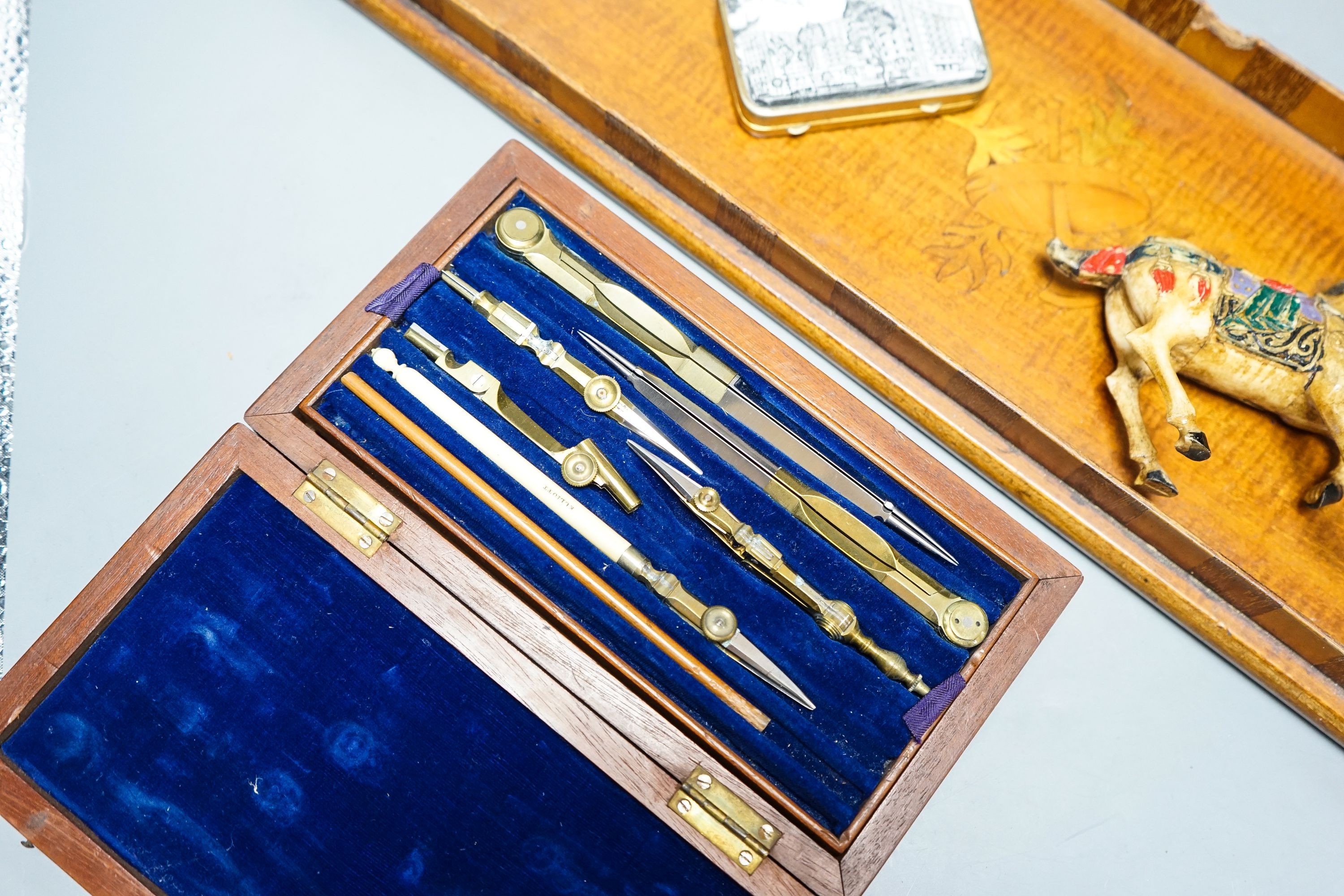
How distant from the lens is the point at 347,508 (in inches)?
85.4

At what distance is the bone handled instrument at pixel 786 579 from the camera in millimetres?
2188

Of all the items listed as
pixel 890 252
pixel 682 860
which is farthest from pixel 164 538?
pixel 890 252

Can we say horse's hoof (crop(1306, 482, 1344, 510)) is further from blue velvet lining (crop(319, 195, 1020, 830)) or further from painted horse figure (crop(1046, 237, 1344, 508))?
blue velvet lining (crop(319, 195, 1020, 830))

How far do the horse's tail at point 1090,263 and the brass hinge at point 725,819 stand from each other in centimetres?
143

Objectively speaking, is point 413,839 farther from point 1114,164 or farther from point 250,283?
point 1114,164

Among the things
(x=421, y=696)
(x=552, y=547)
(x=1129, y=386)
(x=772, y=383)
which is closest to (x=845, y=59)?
(x=772, y=383)

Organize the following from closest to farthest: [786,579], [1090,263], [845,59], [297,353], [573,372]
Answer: [786,579] < [573,372] < [1090,263] < [845,59] < [297,353]

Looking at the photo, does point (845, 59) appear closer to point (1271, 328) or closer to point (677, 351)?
point (677, 351)

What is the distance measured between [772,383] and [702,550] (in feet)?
1.24

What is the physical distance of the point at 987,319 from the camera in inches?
104

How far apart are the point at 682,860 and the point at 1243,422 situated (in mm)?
1646

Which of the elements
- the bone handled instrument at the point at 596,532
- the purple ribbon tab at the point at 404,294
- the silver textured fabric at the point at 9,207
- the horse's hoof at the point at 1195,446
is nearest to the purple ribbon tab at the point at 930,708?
the bone handled instrument at the point at 596,532

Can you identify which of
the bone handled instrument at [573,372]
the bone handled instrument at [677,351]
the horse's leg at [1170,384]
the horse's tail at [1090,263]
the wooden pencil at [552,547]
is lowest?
the wooden pencil at [552,547]

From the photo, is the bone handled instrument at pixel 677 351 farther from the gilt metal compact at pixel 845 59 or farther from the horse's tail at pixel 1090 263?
the horse's tail at pixel 1090 263
